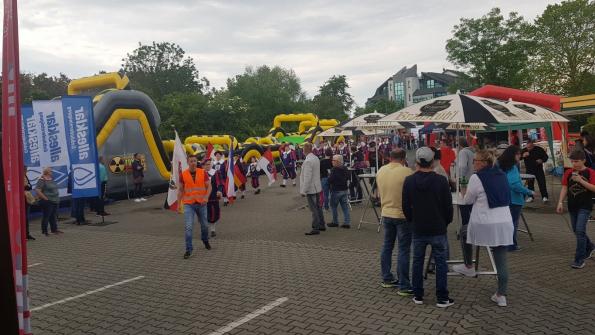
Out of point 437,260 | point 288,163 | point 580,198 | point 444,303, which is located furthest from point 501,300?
point 288,163

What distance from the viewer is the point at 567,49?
35.4 metres

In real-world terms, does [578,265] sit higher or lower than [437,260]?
lower

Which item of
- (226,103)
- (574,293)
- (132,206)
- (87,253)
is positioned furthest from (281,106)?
(574,293)

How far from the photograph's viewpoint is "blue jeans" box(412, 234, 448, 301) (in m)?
5.36

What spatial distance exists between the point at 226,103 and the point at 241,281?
3137 centimetres

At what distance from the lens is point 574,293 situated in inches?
226

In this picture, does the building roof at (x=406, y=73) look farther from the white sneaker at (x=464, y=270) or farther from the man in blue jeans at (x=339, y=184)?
the white sneaker at (x=464, y=270)

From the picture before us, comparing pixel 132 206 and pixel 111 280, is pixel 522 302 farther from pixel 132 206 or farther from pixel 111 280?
pixel 132 206

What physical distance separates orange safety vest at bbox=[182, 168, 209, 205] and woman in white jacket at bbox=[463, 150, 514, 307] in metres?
4.80

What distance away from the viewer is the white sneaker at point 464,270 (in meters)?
6.42

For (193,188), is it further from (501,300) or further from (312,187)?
(501,300)

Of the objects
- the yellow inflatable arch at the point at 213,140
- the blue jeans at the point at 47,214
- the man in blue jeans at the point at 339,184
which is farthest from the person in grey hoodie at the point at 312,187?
the yellow inflatable arch at the point at 213,140

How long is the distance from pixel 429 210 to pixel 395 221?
2.44 feet

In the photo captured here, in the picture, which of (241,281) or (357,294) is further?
(241,281)
